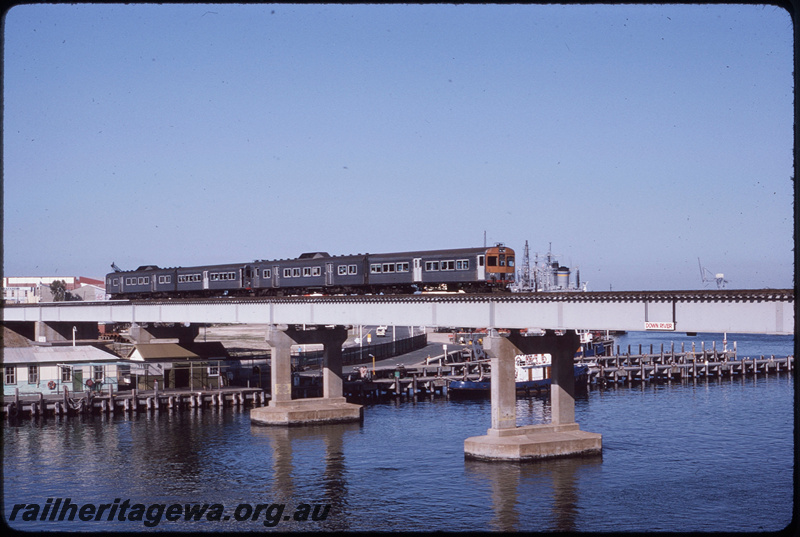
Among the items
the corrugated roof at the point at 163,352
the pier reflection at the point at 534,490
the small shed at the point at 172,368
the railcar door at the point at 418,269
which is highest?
the railcar door at the point at 418,269

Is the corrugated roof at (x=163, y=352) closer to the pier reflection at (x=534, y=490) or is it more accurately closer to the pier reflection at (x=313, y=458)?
the pier reflection at (x=313, y=458)

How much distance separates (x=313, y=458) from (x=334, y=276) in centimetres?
2357

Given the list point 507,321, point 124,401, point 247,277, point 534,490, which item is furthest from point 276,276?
point 534,490

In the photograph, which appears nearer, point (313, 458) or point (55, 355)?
point (313, 458)

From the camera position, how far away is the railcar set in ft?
211

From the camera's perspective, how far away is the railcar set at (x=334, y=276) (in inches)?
2532

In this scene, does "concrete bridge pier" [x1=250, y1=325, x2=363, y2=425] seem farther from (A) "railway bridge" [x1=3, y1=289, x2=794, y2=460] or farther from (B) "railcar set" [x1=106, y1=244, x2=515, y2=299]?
(B) "railcar set" [x1=106, y1=244, x2=515, y2=299]

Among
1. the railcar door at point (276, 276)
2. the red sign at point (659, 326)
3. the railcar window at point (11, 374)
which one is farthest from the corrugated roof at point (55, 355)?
the red sign at point (659, 326)

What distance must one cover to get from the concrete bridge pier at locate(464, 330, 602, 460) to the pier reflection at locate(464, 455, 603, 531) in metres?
0.65

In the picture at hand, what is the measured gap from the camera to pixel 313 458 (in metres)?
53.8

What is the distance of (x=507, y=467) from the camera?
49.6 meters

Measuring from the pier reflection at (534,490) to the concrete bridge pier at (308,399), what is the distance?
20.1m

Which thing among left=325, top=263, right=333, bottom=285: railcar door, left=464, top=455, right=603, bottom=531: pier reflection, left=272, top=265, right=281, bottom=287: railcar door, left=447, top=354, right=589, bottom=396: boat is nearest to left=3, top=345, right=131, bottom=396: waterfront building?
left=272, top=265, right=281, bottom=287: railcar door

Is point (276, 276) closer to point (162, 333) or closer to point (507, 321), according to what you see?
point (162, 333)
